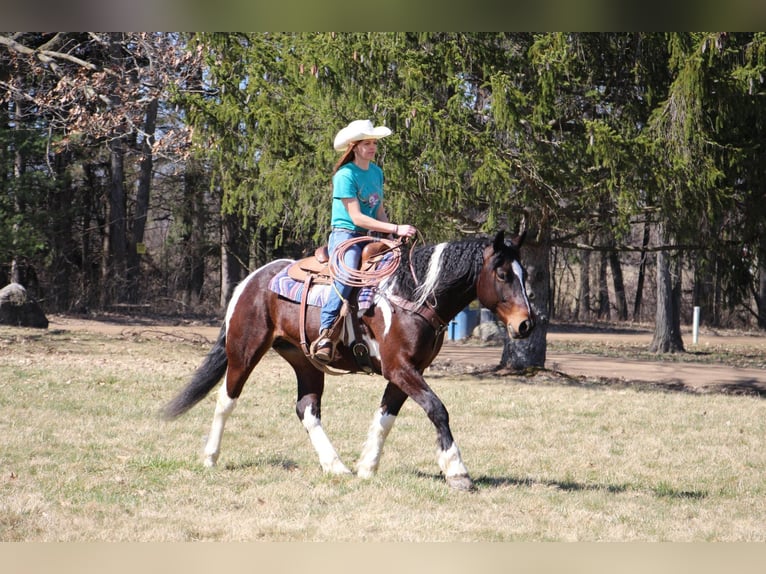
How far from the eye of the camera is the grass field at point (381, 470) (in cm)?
506

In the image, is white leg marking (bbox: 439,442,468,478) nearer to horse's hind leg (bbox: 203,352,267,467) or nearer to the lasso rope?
the lasso rope

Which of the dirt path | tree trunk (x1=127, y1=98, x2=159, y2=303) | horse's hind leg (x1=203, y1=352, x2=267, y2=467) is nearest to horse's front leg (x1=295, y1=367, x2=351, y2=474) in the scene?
horse's hind leg (x1=203, y1=352, x2=267, y2=467)

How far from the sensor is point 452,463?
5.93 metres

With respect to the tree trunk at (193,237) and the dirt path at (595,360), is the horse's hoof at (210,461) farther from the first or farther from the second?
the tree trunk at (193,237)

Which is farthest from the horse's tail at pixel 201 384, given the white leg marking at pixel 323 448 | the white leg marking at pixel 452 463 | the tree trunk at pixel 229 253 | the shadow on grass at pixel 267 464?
the tree trunk at pixel 229 253

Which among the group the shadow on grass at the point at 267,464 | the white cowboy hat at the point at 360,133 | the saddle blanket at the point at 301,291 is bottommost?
the shadow on grass at the point at 267,464

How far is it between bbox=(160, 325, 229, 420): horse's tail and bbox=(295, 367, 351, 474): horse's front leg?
707mm

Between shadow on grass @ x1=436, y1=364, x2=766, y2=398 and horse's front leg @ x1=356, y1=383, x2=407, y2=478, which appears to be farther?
shadow on grass @ x1=436, y1=364, x2=766, y2=398

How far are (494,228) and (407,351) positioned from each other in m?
7.12

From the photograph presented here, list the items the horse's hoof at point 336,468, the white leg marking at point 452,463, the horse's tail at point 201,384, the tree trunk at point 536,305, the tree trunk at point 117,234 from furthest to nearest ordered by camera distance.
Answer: the tree trunk at point 117,234, the tree trunk at point 536,305, the horse's tail at point 201,384, the horse's hoof at point 336,468, the white leg marking at point 452,463

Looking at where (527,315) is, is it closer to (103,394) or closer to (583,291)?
(103,394)

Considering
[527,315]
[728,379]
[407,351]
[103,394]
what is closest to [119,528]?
[407,351]

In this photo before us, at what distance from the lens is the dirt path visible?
1501cm
